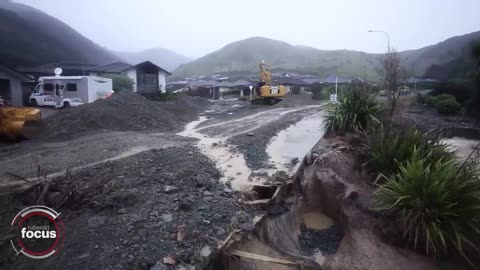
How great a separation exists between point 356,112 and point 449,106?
1908 centimetres

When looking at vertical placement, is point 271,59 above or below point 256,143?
above

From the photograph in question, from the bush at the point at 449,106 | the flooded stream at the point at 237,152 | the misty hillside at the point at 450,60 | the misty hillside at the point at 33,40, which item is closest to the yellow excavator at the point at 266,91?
the flooded stream at the point at 237,152

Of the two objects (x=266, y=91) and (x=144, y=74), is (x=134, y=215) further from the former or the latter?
(x=144, y=74)

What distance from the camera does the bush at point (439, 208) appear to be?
5594 millimetres

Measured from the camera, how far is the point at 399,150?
8062mm

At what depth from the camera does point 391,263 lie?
20.6 ft

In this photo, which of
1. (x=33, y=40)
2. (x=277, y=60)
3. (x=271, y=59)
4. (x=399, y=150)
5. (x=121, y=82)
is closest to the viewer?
(x=399, y=150)

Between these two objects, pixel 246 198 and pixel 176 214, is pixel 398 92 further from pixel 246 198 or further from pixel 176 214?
pixel 176 214

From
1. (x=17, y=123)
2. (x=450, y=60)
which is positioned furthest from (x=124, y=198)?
(x=450, y=60)

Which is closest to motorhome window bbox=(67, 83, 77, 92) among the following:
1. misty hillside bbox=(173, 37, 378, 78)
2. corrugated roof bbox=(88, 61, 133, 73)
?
corrugated roof bbox=(88, 61, 133, 73)

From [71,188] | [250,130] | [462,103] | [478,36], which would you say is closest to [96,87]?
[250,130]

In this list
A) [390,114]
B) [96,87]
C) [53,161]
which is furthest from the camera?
[96,87]

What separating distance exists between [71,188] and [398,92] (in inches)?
440

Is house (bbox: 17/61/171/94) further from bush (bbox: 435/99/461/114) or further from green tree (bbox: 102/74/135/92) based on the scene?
bush (bbox: 435/99/461/114)
